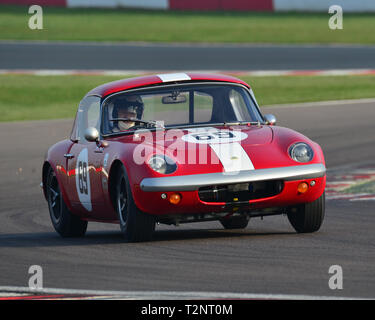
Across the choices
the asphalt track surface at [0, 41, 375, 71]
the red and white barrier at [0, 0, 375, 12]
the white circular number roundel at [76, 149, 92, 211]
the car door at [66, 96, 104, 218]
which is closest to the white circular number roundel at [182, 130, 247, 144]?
the car door at [66, 96, 104, 218]

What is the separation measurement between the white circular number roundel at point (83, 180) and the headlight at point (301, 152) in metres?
1.86

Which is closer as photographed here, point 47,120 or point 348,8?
point 47,120

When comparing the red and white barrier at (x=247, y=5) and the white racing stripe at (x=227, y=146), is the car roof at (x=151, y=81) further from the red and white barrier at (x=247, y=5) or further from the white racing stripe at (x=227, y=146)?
the red and white barrier at (x=247, y=5)

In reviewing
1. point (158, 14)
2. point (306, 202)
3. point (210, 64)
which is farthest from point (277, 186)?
point (158, 14)

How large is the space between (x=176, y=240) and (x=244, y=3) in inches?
1062

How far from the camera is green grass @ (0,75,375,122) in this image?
2047 centimetres

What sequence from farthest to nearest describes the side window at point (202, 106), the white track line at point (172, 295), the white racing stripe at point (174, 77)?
1. the white racing stripe at point (174, 77)
2. the side window at point (202, 106)
3. the white track line at point (172, 295)

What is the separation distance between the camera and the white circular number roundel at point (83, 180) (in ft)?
29.0

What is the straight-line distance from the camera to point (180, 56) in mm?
26688

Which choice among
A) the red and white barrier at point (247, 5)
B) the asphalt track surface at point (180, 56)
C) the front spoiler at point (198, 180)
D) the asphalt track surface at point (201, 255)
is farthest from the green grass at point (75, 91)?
the front spoiler at point (198, 180)

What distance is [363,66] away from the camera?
82.3ft

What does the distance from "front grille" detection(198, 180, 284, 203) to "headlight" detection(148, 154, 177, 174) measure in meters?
0.27

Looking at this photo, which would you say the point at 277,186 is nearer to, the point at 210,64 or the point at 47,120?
the point at 47,120
